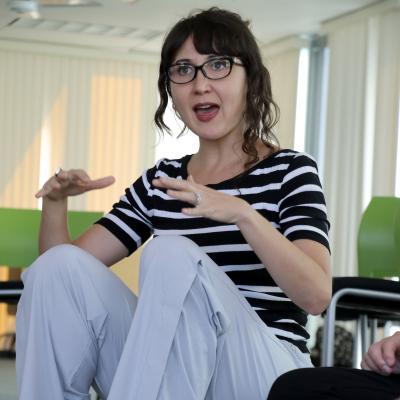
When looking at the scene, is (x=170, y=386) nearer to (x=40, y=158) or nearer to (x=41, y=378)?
(x=41, y=378)

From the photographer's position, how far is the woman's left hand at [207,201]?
5.70 feet

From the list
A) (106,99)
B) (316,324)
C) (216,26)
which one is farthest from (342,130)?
(216,26)

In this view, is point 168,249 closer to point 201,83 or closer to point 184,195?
point 184,195

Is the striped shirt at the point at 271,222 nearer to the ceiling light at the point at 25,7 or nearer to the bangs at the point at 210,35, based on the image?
the bangs at the point at 210,35

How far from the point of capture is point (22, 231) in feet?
13.9

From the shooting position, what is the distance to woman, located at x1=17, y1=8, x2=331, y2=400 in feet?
5.67

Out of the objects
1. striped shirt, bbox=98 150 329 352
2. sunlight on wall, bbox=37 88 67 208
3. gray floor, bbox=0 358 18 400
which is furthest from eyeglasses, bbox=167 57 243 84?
sunlight on wall, bbox=37 88 67 208

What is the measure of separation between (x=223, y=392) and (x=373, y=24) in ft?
22.0

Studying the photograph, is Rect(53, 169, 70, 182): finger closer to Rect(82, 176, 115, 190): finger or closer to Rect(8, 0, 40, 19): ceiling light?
Rect(82, 176, 115, 190): finger

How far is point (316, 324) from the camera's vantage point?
8523mm

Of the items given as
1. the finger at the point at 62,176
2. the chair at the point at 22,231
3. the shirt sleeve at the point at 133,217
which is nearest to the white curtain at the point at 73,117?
the chair at the point at 22,231

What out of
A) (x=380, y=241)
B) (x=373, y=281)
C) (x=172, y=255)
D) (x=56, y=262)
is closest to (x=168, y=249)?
(x=172, y=255)

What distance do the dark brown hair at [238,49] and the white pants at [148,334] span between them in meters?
0.48

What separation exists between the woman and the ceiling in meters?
5.39
